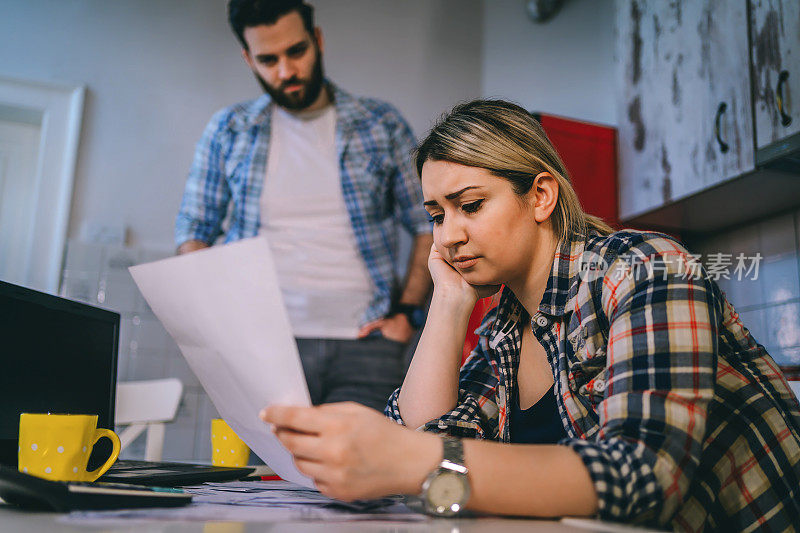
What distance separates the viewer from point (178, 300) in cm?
59

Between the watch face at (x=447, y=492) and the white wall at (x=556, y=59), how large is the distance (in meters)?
2.35

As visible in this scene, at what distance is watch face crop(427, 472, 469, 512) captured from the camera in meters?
0.55

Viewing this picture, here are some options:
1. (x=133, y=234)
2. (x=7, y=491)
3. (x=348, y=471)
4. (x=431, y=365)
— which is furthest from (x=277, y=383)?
(x=133, y=234)

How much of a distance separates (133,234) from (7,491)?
83.7 inches

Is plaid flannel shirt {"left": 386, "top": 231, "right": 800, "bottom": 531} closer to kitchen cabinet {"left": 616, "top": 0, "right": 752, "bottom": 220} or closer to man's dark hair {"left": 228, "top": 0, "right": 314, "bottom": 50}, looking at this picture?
kitchen cabinet {"left": 616, "top": 0, "right": 752, "bottom": 220}

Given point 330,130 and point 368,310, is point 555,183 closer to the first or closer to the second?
point 368,310

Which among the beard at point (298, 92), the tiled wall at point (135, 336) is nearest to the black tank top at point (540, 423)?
the beard at point (298, 92)

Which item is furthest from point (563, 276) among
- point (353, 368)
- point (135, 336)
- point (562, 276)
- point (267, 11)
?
point (135, 336)

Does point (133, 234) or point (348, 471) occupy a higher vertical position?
point (133, 234)

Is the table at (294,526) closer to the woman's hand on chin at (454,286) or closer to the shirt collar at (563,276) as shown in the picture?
the shirt collar at (563,276)

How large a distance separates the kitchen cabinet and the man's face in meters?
1.13

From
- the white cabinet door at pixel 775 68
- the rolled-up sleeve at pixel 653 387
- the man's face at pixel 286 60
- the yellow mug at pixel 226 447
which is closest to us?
the rolled-up sleeve at pixel 653 387

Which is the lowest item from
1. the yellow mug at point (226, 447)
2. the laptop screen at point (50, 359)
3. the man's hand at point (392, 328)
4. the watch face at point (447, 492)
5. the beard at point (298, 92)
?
the yellow mug at point (226, 447)

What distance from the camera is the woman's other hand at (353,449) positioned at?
0.54 metres
